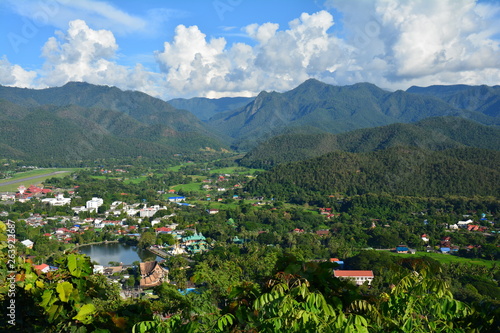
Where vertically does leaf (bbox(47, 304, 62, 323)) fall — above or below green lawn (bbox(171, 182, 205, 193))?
above

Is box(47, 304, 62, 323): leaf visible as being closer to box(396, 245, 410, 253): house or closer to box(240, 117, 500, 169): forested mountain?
box(396, 245, 410, 253): house

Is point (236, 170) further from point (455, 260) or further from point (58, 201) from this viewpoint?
point (455, 260)

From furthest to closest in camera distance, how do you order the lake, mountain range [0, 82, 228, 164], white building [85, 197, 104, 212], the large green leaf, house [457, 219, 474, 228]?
Answer: mountain range [0, 82, 228, 164] → white building [85, 197, 104, 212] → house [457, 219, 474, 228] → the lake → the large green leaf

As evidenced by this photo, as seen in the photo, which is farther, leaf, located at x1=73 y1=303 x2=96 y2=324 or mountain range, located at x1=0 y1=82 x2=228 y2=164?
mountain range, located at x1=0 y1=82 x2=228 y2=164

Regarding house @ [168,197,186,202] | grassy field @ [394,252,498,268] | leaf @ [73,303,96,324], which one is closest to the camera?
leaf @ [73,303,96,324]

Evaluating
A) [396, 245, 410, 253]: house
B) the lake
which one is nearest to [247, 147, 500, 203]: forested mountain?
[396, 245, 410, 253]: house

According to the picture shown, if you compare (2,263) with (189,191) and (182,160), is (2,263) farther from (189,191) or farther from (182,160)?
(182,160)

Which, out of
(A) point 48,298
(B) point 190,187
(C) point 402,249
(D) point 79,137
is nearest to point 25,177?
(B) point 190,187
